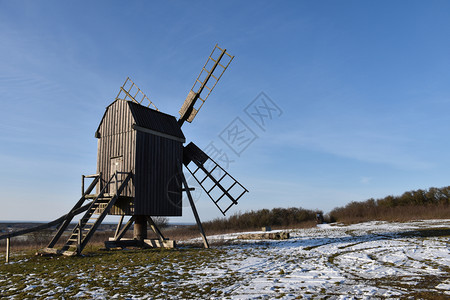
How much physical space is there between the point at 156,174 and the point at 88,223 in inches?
144

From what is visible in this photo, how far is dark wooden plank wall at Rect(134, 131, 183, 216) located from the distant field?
3.08m

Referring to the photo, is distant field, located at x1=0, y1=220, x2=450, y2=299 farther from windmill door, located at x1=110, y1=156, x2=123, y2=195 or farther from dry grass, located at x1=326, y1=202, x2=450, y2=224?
dry grass, located at x1=326, y1=202, x2=450, y2=224

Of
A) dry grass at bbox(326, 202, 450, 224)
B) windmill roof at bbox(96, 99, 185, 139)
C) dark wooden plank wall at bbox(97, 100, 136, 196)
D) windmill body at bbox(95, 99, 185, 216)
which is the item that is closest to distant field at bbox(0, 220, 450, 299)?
windmill body at bbox(95, 99, 185, 216)

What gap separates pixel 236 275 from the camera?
8.52 metres

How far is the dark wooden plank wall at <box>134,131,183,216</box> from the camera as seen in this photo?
48.4 ft

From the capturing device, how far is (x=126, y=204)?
48.4ft

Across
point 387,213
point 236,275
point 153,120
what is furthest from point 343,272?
point 387,213

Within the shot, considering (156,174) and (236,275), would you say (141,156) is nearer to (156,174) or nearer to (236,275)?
(156,174)

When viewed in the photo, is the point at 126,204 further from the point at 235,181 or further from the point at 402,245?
the point at 402,245

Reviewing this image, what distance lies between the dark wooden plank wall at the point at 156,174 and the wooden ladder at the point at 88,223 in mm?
797

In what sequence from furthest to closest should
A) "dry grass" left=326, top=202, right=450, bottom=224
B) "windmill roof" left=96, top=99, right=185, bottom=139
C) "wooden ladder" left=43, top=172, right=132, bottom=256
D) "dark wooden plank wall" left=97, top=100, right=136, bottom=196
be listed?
"dry grass" left=326, top=202, right=450, bottom=224
"windmill roof" left=96, top=99, right=185, bottom=139
"dark wooden plank wall" left=97, top=100, right=136, bottom=196
"wooden ladder" left=43, top=172, right=132, bottom=256

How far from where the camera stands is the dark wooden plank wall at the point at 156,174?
14.7 metres

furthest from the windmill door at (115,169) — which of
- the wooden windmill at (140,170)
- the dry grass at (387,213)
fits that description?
the dry grass at (387,213)

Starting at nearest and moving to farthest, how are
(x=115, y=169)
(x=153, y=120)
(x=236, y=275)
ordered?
(x=236, y=275), (x=115, y=169), (x=153, y=120)
